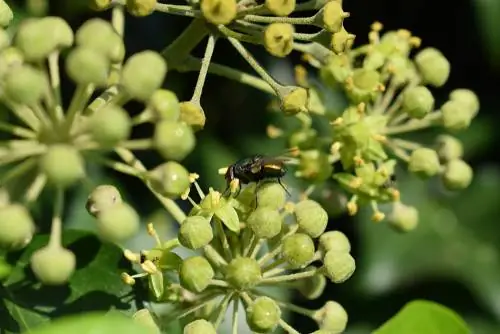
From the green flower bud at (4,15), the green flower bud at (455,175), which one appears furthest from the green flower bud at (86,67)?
the green flower bud at (455,175)

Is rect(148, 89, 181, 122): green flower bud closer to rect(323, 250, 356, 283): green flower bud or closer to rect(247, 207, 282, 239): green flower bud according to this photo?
rect(247, 207, 282, 239): green flower bud

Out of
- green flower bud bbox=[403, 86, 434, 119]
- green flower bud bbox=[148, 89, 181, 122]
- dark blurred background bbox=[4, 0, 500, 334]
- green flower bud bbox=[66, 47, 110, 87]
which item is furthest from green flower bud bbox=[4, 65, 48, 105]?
dark blurred background bbox=[4, 0, 500, 334]

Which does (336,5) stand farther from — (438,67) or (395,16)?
(395,16)

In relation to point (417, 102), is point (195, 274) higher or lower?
lower

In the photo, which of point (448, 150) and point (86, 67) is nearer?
point (86, 67)

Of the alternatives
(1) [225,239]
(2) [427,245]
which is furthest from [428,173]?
(2) [427,245]

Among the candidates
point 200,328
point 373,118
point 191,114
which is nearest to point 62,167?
point 191,114

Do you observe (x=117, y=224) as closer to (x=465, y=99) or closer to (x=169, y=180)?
(x=169, y=180)
